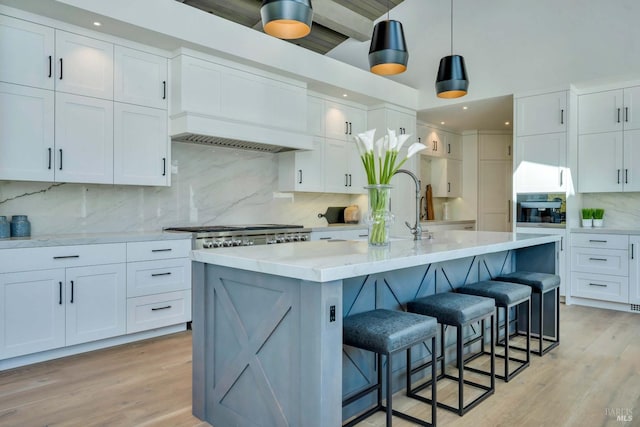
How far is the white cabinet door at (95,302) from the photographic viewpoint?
3094mm

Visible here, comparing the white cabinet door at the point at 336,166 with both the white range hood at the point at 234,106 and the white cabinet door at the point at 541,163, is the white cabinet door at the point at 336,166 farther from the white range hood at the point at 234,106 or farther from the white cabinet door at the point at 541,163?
the white cabinet door at the point at 541,163

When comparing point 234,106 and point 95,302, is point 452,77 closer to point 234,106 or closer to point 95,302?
point 234,106

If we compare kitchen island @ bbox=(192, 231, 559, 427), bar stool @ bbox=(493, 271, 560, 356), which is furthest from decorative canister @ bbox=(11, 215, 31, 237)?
bar stool @ bbox=(493, 271, 560, 356)

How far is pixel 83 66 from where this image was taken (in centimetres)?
339

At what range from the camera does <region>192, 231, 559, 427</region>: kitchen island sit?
1618mm

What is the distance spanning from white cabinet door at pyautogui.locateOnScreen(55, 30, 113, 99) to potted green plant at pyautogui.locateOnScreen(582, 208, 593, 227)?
5.20 meters

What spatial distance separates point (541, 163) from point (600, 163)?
0.62 metres

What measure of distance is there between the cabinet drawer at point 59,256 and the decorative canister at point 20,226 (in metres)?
0.47

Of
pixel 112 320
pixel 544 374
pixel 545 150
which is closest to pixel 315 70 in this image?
pixel 545 150

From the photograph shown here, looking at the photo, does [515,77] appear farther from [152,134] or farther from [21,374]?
[21,374]

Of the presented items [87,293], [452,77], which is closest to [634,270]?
[452,77]

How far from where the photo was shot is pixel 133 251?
11.1ft

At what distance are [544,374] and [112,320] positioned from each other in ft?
10.1

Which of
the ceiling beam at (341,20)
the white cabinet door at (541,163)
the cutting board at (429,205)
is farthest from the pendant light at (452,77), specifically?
the cutting board at (429,205)
